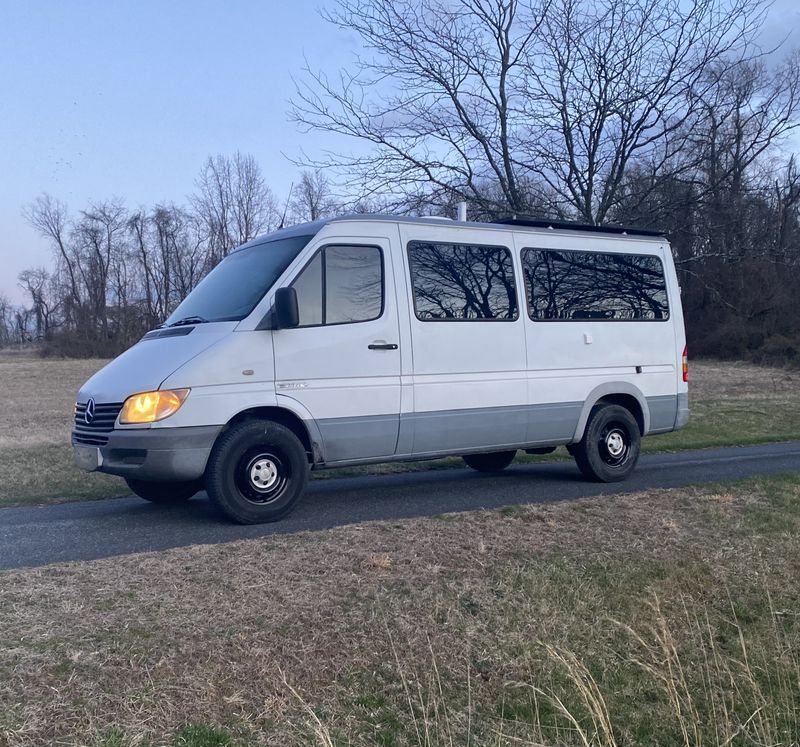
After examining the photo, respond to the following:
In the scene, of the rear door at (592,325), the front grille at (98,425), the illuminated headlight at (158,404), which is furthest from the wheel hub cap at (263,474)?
the rear door at (592,325)

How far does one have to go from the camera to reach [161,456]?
6695 millimetres

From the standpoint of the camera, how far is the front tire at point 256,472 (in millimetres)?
6875

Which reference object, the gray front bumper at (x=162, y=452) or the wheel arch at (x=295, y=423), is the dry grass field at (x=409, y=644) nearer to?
the gray front bumper at (x=162, y=452)

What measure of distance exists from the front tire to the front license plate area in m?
0.95

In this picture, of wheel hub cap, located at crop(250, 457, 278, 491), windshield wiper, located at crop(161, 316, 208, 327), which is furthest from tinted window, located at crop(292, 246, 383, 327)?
wheel hub cap, located at crop(250, 457, 278, 491)

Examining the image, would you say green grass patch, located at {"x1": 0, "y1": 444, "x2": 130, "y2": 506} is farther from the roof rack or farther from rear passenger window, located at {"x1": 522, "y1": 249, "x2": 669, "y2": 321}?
the roof rack

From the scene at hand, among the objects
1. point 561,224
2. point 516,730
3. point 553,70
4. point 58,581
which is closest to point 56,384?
point 553,70

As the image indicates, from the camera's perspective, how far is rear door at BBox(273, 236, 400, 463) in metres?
7.27

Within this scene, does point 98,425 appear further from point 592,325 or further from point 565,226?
point 565,226

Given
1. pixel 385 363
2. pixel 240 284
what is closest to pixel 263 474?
pixel 385 363

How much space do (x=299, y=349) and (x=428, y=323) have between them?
1.40m

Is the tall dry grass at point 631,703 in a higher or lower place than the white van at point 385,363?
lower

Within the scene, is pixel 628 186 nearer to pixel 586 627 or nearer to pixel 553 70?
pixel 553 70

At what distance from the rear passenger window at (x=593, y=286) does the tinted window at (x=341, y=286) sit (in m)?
1.96
